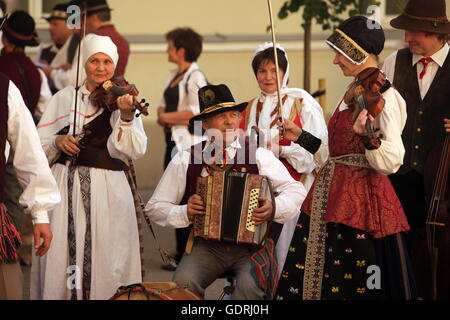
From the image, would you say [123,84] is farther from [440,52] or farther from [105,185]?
[440,52]

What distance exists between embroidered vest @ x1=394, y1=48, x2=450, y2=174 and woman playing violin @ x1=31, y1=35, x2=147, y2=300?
5.30 feet

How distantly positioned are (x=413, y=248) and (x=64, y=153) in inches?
85.4

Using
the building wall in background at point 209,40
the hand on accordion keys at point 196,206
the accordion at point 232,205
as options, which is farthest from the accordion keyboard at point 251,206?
the building wall in background at point 209,40

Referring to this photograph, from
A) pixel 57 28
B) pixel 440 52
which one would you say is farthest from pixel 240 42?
pixel 440 52

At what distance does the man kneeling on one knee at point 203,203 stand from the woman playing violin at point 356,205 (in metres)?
0.15

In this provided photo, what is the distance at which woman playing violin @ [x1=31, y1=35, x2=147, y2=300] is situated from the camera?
679 centimetres

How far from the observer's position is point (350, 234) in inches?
240

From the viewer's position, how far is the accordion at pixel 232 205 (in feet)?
20.2

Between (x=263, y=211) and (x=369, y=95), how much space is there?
85cm

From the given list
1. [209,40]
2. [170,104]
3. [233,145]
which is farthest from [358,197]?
[209,40]

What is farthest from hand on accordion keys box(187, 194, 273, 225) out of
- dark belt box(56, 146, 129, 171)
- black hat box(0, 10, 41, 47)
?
black hat box(0, 10, 41, 47)

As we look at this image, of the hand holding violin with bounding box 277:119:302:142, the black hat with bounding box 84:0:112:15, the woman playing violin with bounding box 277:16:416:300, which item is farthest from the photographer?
the black hat with bounding box 84:0:112:15

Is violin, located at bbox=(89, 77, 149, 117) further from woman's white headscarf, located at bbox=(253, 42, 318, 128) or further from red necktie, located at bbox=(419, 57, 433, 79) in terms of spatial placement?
red necktie, located at bbox=(419, 57, 433, 79)

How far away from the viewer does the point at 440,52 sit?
702cm
